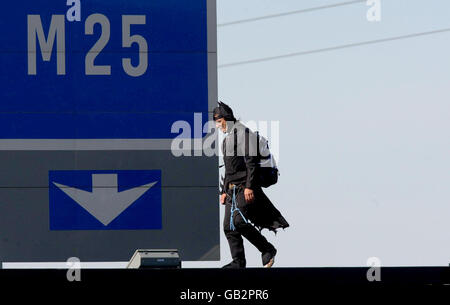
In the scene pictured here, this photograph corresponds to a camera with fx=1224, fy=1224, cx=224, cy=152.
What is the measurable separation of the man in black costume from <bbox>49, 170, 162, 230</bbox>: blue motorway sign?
130cm

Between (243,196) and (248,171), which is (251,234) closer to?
(243,196)

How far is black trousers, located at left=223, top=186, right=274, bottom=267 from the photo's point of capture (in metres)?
11.0

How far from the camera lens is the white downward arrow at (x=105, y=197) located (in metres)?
12.1

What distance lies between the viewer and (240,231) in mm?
11164

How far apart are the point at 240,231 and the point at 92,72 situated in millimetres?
2380

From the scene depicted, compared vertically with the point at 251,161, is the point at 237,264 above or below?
below

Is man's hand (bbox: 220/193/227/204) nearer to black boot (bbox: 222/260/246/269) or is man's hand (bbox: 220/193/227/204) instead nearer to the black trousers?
the black trousers

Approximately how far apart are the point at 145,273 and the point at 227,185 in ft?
5.52

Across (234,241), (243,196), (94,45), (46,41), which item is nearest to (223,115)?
(243,196)

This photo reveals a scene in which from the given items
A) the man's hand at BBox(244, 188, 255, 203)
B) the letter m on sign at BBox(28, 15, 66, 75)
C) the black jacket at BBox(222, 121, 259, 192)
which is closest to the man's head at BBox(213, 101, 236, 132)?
the black jacket at BBox(222, 121, 259, 192)

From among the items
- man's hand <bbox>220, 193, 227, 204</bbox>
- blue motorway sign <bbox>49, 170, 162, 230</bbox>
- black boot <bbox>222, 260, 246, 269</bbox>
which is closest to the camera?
black boot <bbox>222, 260, 246, 269</bbox>

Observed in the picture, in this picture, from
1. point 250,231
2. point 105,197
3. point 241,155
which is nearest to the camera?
point 241,155

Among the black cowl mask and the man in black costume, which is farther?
the black cowl mask
